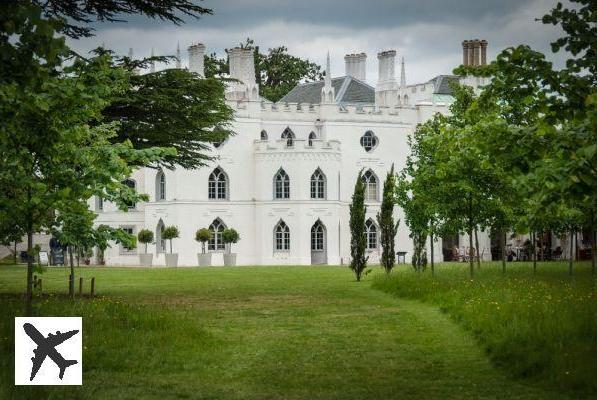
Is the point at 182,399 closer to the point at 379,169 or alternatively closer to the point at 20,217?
the point at 20,217

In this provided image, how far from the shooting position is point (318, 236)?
58406 millimetres

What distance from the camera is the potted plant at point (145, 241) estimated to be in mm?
54969

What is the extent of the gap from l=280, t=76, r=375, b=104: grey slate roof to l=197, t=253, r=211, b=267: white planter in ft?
49.6

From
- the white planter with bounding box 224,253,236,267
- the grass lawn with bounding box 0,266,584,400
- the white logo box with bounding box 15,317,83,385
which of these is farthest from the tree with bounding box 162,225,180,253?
the white logo box with bounding box 15,317,83,385

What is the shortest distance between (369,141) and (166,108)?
40611mm

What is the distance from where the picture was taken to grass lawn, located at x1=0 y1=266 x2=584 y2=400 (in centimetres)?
1098

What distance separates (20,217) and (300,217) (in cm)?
4300

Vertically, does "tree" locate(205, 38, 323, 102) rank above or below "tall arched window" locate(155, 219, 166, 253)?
above

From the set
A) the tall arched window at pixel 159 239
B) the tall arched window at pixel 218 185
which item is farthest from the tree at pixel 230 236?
the tall arched window at pixel 159 239

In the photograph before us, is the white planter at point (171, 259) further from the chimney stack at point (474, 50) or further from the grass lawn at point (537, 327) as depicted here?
the grass lawn at point (537, 327)

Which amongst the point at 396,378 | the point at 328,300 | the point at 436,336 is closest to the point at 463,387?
the point at 396,378

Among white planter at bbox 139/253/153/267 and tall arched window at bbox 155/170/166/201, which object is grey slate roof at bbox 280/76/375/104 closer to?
tall arched window at bbox 155/170/166/201

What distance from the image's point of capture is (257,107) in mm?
60969

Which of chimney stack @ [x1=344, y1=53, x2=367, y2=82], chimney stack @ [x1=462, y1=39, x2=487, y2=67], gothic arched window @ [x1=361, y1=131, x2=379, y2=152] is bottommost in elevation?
gothic arched window @ [x1=361, y1=131, x2=379, y2=152]
